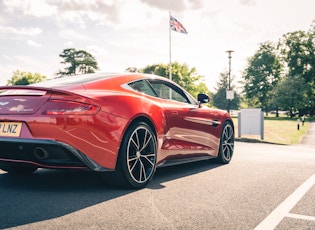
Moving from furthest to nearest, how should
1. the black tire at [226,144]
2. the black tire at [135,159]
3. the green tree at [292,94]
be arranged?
the green tree at [292,94] < the black tire at [226,144] < the black tire at [135,159]

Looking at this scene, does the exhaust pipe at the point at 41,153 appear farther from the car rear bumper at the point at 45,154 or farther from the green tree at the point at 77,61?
the green tree at the point at 77,61

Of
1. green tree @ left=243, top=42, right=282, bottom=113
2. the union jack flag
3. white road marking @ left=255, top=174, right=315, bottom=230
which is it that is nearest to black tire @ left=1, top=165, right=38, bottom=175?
white road marking @ left=255, top=174, right=315, bottom=230

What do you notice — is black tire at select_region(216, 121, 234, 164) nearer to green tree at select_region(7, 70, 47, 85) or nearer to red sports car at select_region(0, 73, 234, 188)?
red sports car at select_region(0, 73, 234, 188)

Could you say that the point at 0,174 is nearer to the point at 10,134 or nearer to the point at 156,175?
the point at 10,134

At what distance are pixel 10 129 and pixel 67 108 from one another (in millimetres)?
651

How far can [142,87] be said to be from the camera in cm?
499

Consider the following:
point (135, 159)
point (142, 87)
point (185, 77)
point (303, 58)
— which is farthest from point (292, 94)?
point (135, 159)

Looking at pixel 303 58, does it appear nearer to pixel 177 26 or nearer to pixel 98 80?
pixel 177 26

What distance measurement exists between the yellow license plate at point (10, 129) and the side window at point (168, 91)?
1.93 metres

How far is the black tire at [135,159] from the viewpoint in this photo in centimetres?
432

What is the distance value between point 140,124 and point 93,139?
730 millimetres

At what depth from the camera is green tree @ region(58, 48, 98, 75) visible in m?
86.6

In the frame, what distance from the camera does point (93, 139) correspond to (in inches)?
157

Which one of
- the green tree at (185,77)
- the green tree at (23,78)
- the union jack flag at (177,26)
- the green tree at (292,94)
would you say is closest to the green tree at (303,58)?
the green tree at (292,94)
